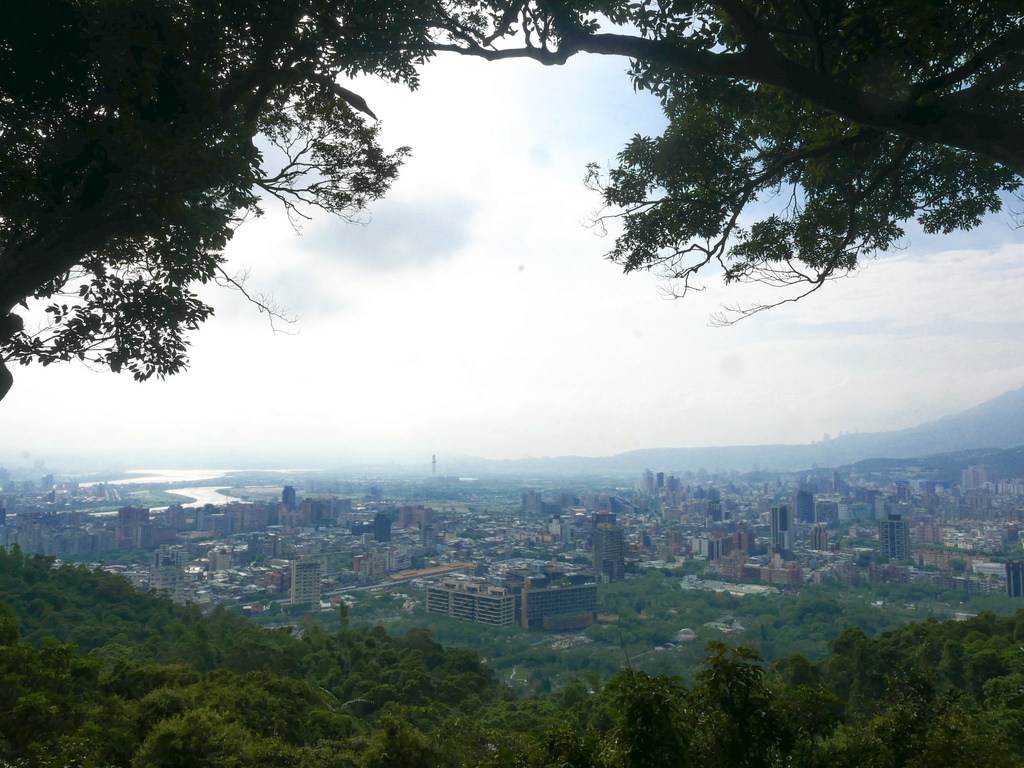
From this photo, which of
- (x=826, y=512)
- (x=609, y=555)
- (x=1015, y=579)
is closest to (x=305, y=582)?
(x=609, y=555)

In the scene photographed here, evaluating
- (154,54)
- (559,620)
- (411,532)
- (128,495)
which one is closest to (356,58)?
(154,54)

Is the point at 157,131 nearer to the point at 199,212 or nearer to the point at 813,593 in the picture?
the point at 199,212

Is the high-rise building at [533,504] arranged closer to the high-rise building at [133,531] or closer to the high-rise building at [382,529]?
the high-rise building at [382,529]

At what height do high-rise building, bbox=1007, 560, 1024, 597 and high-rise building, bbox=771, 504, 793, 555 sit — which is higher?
high-rise building, bbox=1007, 560, 1024, 597

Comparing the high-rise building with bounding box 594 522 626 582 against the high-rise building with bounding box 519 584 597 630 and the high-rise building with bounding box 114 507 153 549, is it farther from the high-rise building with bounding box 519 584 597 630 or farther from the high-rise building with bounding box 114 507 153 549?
the high-rise building with bounding box 114 507 153 549

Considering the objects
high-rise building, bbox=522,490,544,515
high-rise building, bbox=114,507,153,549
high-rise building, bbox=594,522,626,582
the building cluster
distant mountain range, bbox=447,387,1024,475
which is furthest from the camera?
distant mountain range, bbox=447,387,1024,475

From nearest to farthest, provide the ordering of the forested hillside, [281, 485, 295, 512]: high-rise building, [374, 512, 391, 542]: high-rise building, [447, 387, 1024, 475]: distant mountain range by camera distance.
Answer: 1. the forested hillside
2. [374, 512, 391, 542]: high-rise building
3. [281, 485, 295, 512]: high-rise building
4. [447, 387, 1024, 475]: distant mountain range

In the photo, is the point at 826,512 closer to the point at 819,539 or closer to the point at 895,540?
the point at 819,539

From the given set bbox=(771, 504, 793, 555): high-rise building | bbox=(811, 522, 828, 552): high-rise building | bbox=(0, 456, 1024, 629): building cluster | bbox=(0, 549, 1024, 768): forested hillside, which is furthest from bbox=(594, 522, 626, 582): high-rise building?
bbox=(0, 549, 1024, 768): forested hillside
